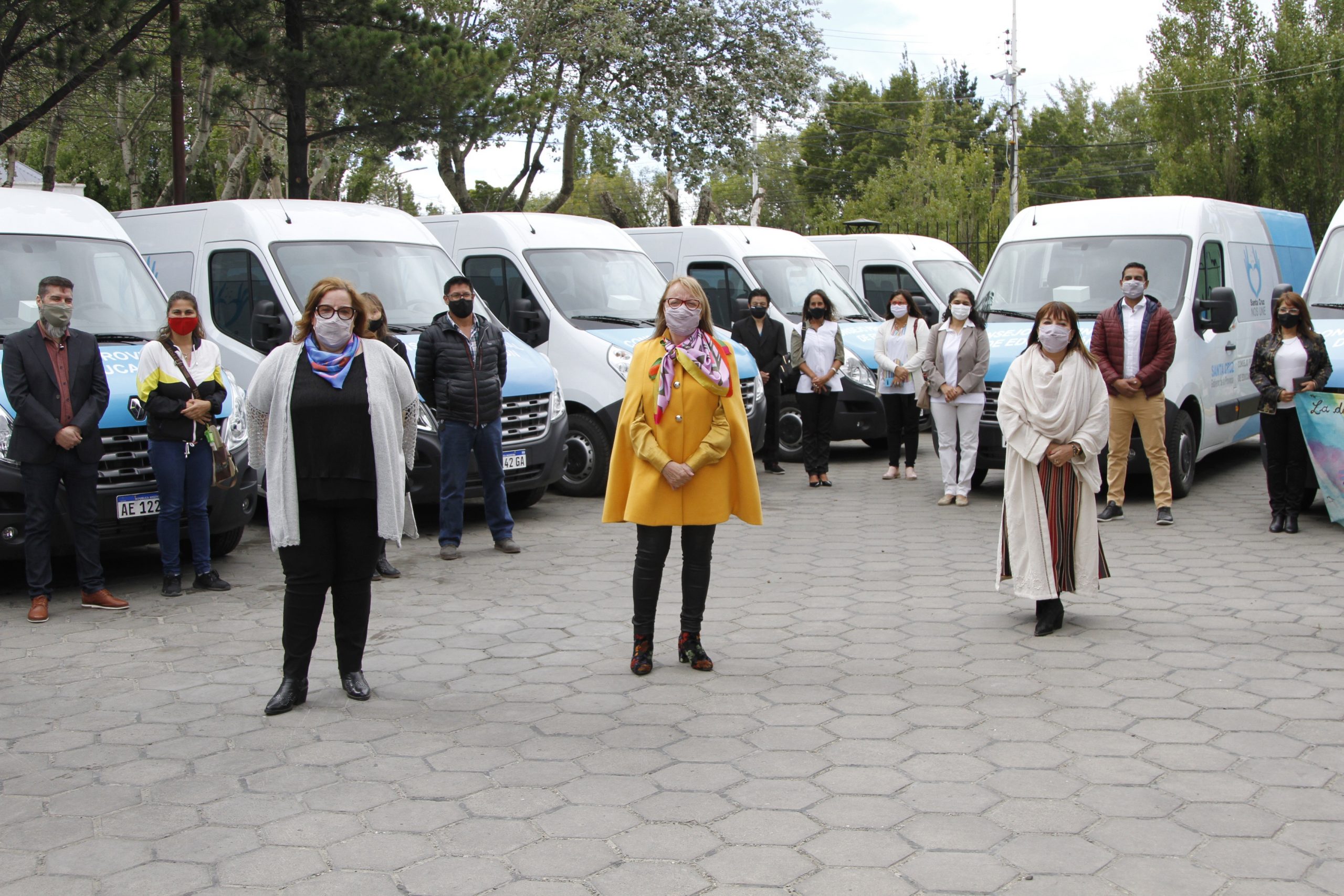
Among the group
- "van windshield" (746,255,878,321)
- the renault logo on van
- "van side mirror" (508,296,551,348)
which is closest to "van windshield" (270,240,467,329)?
"van side mirror" (508,296,551,348)

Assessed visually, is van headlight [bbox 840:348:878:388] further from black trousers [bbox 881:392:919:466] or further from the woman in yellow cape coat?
the woman in yellow cape coat

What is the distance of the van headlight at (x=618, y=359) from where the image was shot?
11.2 m

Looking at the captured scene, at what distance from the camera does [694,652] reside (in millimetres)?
6098

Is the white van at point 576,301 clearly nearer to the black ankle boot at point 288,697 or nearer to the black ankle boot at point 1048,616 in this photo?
the black ankle boot at point 1048,616

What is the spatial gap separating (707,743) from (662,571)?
111cm

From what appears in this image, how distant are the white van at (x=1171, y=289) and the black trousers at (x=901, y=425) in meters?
0.66

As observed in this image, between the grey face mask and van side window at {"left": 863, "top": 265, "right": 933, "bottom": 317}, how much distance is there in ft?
36.1

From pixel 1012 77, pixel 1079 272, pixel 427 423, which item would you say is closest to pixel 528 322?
pixel 427 423

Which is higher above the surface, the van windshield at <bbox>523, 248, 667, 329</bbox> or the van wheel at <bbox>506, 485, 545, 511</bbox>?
the van windshield at <bbox>523, 248, 667, 329</bbox>

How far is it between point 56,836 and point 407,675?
2.04m

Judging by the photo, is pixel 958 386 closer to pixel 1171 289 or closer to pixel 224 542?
pixel 1171 289

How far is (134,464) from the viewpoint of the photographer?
314 inches

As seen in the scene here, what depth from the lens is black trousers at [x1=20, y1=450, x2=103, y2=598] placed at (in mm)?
7293

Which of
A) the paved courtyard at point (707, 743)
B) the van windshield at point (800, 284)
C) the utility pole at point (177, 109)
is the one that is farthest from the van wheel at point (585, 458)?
the utility pole at point (177, 109)
